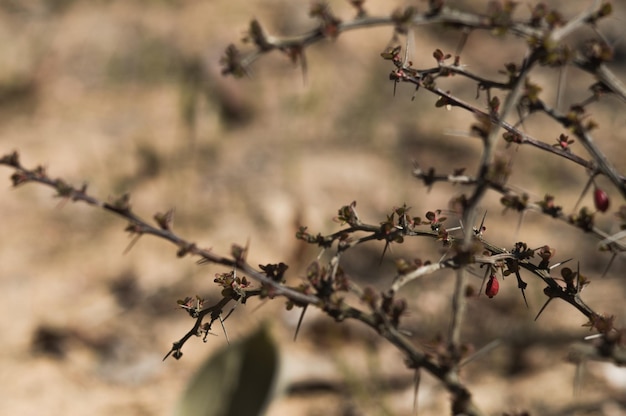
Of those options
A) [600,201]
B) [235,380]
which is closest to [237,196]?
[235,380]

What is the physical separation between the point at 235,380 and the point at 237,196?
2084 mm

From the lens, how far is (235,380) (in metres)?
3.13

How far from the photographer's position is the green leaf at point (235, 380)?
310 centimetres

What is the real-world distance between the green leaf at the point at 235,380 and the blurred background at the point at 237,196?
101 mm

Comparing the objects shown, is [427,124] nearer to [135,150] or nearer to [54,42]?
[135,150]

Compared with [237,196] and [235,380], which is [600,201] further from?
[237,196]

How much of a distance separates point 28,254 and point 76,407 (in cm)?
132

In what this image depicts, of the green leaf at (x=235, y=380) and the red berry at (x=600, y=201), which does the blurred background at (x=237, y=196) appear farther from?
the red berry at (x=600, y=201)

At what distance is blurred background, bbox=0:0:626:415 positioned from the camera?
397 centimetres

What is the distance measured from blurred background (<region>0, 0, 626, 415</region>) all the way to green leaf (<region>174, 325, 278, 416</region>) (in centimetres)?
10

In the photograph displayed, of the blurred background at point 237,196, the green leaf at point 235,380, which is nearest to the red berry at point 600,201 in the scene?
the blurred background at point 237,196

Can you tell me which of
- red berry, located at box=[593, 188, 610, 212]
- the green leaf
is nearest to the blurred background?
the green leaf

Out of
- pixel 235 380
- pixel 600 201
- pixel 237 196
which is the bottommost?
pixel 600 201

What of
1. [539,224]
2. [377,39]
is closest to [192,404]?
[539,224]
